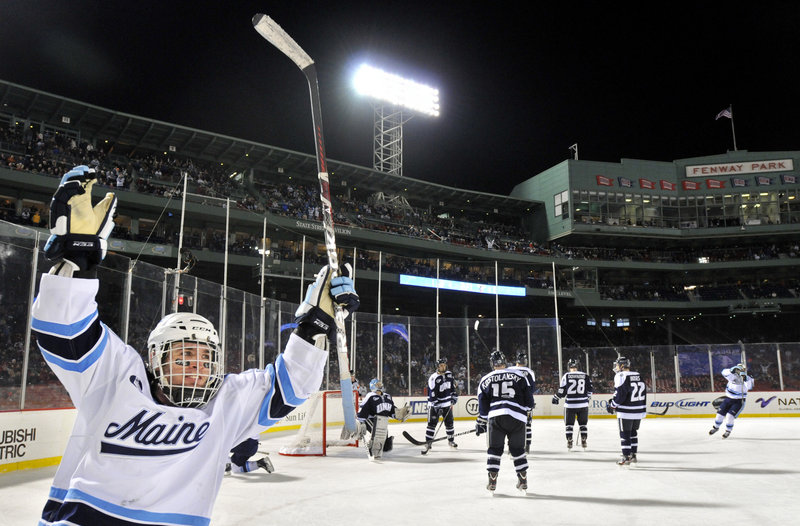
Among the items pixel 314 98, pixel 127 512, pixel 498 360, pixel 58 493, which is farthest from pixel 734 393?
pixel 58 493

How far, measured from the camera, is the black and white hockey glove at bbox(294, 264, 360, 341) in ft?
7.98

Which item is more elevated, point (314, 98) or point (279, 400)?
point (314, 98)

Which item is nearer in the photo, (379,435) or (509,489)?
(509,489)

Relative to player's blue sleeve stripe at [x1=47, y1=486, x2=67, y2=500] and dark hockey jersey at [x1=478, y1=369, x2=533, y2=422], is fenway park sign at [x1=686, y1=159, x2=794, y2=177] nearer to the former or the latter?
dark hockey jersey at [x1=478, y1=369, x2=533, y2=422]

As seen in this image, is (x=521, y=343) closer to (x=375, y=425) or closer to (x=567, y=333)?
(x=375, y=425)

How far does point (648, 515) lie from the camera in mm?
6316

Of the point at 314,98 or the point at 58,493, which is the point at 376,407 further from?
the point at 58,493

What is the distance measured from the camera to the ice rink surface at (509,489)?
20.3 ft

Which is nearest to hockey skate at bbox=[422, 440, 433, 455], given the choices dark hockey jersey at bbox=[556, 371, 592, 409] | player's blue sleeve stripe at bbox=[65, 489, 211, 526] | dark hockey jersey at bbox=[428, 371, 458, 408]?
dark hockey jersey at bbox=[428, 371, 458, 408]

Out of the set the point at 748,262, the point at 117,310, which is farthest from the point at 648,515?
the point at 748,262

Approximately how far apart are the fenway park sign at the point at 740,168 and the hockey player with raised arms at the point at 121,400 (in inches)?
1818

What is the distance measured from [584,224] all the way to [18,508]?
3811cm

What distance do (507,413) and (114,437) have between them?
22.3 ft

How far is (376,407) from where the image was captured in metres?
11.6
